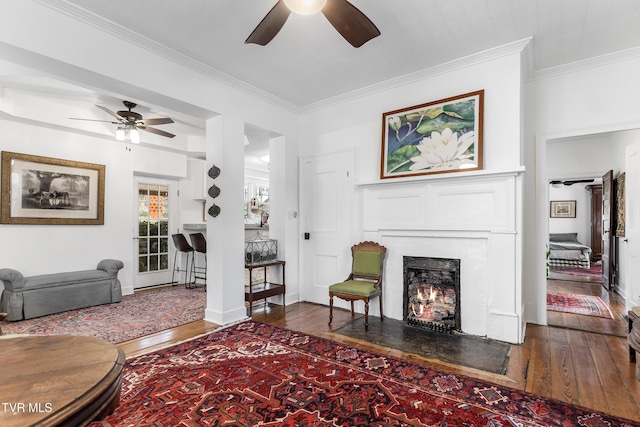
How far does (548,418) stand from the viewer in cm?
195

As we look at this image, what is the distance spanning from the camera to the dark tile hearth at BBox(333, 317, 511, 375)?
2.77 m

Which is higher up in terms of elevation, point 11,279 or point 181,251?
point 181,251

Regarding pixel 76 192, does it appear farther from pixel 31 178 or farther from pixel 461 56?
pixel 461 56

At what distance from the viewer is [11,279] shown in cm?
399

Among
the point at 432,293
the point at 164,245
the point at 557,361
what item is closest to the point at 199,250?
the point at 164,245

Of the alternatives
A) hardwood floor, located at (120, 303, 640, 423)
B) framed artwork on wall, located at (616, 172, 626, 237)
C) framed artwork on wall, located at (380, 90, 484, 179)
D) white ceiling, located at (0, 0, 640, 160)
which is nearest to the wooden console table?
hardwood floor, located at (120, 303, 640, 423)

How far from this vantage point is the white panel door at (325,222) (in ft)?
14.6

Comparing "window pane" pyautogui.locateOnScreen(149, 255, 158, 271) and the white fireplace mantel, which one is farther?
"window pane" pyautogui.locateOnScreen(149, 255, 158, 271)

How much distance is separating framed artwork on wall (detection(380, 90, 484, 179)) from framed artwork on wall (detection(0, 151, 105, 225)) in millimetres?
4523

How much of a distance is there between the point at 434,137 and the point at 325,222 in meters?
1.87

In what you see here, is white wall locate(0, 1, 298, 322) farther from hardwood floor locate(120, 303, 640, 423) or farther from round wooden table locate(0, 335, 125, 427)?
round wooden table locate(0, 335, 125, 427)

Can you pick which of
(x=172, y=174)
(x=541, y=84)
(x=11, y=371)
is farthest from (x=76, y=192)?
(x=541, y=84)

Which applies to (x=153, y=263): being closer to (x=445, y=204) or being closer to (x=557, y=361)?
(x=445, y=204)

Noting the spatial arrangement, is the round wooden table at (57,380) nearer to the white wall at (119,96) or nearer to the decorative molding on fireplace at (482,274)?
the white wall at (119,96)
